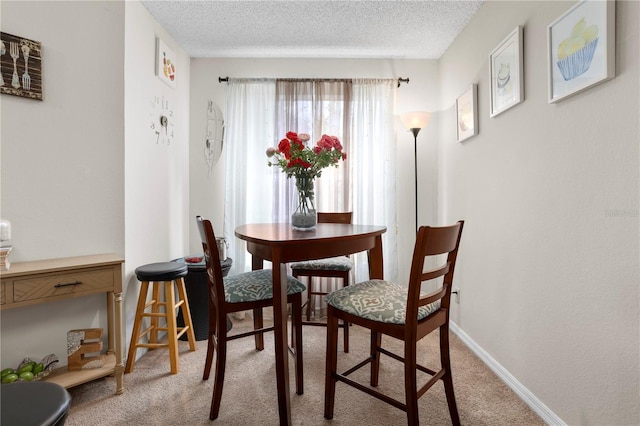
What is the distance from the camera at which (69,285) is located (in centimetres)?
165

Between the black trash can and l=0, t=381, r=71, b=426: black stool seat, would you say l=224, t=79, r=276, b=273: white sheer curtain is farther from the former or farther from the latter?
l=0, t=381, r=71, b=426: black stool seat

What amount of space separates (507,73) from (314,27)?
1.53 m

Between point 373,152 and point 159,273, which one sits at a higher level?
point 373,152

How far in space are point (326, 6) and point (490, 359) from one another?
2.75 metres

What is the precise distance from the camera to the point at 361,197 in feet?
10.00

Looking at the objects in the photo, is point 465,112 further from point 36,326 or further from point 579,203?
point 36,326

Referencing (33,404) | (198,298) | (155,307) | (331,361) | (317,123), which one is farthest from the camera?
(317,123)

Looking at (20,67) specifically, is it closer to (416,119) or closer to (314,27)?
(314,27)

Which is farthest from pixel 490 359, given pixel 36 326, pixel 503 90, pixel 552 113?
pixel 36 326

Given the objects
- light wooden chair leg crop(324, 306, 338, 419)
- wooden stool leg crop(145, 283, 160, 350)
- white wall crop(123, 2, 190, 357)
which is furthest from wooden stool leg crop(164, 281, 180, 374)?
light wooden chair leg crop(324, 306, 338, 419)

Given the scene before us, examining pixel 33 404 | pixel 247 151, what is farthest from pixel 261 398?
pixel 247 151

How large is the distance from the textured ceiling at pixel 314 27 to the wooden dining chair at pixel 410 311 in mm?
1862

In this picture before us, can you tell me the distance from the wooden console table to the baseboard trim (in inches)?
90.3

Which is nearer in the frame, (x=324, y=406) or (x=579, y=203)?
(x=579, y=203)
